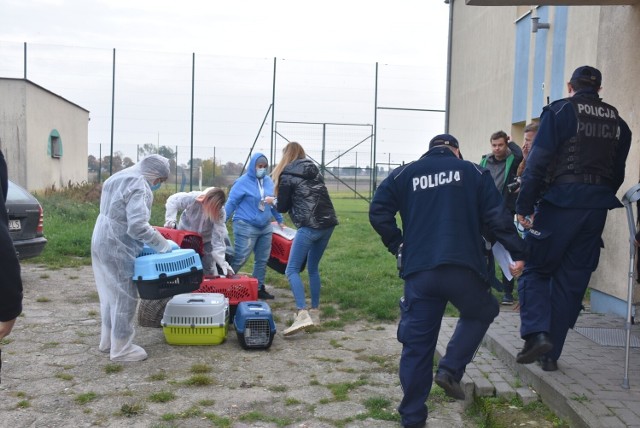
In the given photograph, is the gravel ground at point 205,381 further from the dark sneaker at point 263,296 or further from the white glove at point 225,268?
the dark sneaker at point 263,296

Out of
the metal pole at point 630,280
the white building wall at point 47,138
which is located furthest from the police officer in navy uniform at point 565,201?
the white building wall at point 47,138

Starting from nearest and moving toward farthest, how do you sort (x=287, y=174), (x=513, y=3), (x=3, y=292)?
(x=3, y=292)
(x=513, y=3)
(x=287, y=174)

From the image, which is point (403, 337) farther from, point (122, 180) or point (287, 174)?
point (287, 174)

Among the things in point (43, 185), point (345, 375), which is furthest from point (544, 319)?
point (43, 185)

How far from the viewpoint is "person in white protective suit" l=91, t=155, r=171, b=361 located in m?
5.82

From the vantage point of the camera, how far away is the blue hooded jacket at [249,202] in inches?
320

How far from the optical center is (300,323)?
6.86 metres

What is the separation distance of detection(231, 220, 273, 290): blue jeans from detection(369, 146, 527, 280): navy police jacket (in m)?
3.85

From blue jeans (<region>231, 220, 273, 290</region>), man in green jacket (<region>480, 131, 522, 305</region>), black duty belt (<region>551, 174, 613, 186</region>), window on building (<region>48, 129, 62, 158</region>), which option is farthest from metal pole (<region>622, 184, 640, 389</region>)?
window on building (<region>48, 129, 62, 158</region>)

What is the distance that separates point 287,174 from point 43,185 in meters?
18.2

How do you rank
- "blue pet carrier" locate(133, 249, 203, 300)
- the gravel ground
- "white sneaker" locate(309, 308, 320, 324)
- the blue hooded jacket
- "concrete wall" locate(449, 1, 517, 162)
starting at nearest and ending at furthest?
1. the gravel ground
2. "blue pet carrier" locate(133, 249, 203, 300)
3. "white sneaker" locate(309, 308, 320, 324)
4. the blue hooded jacket
5. "concrete wall" locate(449, 1, 517, 162)

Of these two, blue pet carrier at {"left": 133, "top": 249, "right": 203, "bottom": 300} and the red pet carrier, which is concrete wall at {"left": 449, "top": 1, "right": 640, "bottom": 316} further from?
blue pet carrier at {"left": 133, "top": 249, "right": 203, "bottom": 300}

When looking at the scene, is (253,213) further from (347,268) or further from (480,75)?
(480,75)

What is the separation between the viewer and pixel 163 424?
4512 mm
